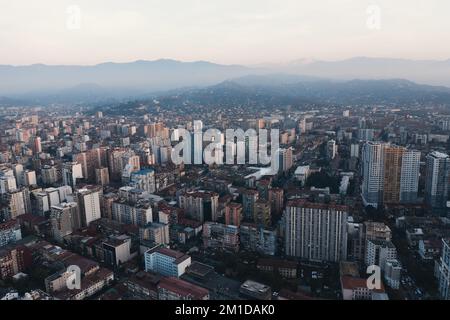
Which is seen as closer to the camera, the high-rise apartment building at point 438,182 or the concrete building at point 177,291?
the concrete building at point 177,291

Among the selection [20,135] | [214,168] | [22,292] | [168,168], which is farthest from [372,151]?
[20,135]

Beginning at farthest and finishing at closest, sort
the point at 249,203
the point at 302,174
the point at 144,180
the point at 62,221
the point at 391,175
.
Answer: the point at 302,174, the point at 144,180, the point at 391,175, the point at 249,203, the point at 62,221

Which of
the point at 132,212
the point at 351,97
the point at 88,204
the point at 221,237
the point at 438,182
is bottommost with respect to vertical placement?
the point at 221,237

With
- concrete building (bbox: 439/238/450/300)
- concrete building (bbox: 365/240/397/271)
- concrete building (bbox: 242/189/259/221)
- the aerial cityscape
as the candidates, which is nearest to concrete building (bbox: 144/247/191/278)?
the aerial cityscape

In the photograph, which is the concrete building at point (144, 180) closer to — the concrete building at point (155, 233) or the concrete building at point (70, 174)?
the concrete building at point (70, 174)

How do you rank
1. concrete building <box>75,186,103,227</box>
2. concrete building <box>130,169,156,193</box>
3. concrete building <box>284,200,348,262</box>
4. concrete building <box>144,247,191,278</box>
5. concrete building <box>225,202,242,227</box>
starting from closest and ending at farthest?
concrete building <box>144,247,191,278</box> → concrete building <box>284,200,348,262</box> → concrete building <box>225,202,242,227</box> → concrete building <box>75,186,103,227</box> → concrete building <box>130,169,156,193</box>

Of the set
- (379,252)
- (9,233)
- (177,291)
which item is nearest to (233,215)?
(379,252)

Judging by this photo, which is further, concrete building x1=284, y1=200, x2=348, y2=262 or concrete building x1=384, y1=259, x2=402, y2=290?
concrete building x1=284, y1=200, x2=348, y2=262

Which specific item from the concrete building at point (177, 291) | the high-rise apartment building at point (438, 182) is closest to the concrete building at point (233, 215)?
the concrete building at point (177, 291)

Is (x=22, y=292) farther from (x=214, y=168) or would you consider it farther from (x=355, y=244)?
(x=214, y=168)

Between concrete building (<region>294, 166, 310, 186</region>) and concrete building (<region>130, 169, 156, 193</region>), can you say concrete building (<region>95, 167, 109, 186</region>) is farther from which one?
concrete building (<region>294, 166, 310, 186</region>)

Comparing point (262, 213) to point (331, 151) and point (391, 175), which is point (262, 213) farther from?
point (331, 151)
